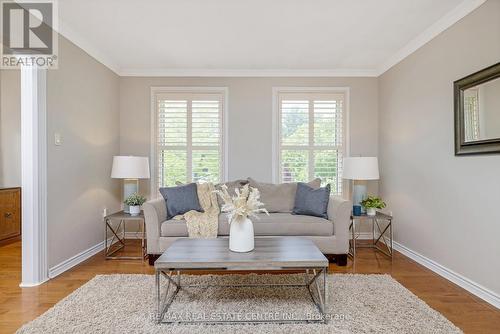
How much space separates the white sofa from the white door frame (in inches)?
39.0

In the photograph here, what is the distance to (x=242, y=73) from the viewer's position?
4371mm

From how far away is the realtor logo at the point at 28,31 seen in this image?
8.50 feet

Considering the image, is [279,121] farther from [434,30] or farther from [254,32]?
[434,30]

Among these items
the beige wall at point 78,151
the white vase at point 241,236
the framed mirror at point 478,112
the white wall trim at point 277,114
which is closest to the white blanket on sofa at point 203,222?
the white vase at point 241,236

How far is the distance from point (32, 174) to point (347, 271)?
3264 millimetres

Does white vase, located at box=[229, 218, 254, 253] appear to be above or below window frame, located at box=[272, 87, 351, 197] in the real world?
below

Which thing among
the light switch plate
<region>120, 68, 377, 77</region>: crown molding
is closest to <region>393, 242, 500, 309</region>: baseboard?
<region>120, 68, 377, 77</region>: crown molding

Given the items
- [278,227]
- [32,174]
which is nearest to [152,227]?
[32,174]

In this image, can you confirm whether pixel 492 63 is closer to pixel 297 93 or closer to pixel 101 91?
pixel 297 93

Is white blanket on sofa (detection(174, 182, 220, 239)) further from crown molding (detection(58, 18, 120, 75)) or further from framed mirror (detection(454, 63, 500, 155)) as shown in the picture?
framed mirror (detection(454, 63, 500, 155))

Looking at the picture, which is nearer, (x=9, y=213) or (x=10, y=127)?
(x=9, y=213)

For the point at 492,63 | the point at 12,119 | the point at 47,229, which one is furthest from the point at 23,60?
the point at 492,63

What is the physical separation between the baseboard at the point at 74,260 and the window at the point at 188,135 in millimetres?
1133

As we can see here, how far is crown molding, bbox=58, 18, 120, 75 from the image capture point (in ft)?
9.95
